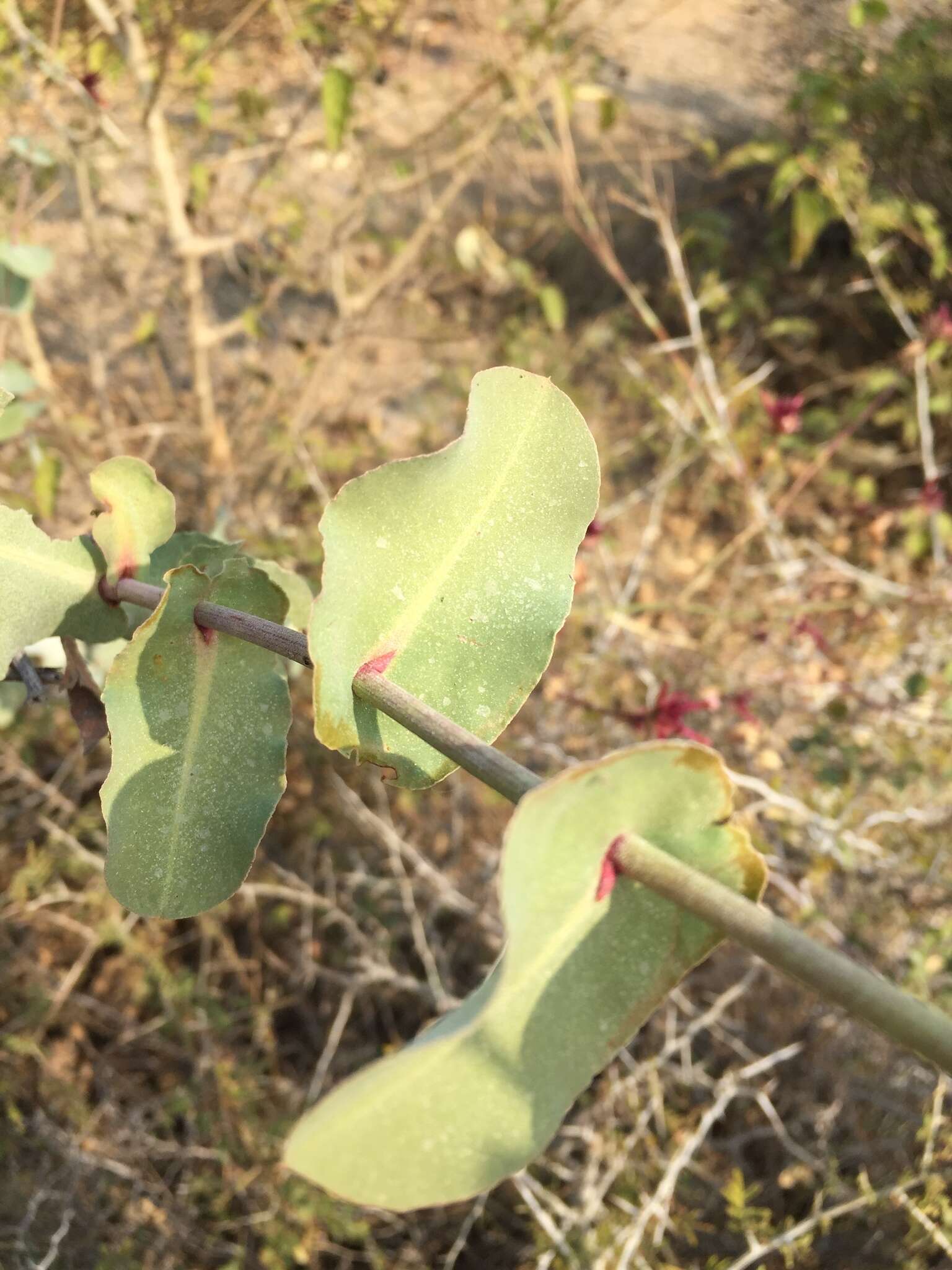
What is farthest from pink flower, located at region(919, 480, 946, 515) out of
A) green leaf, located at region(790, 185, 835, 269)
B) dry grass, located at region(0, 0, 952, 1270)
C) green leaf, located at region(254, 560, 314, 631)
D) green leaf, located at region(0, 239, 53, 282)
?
green leaf, located at region(254, 560, 314, 631)

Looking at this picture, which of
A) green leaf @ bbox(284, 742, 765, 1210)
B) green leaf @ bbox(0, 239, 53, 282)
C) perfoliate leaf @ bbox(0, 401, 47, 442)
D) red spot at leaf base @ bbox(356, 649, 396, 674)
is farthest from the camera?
green leaf @ bbox(0, 239, 53, 282)

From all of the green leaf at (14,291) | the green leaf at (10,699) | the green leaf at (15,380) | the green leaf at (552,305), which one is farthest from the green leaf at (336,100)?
the green leaf at (10,699)

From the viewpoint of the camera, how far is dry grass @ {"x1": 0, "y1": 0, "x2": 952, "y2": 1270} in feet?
5.51

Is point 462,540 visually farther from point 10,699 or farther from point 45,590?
point 10,699

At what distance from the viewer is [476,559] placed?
461 millimetres

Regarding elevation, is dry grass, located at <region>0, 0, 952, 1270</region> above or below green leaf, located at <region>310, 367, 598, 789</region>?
below

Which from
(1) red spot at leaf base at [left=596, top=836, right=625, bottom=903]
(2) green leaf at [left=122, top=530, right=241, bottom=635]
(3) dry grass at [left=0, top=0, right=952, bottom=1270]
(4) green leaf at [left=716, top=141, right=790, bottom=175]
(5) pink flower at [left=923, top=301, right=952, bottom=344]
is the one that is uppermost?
(1) red spot at leaf base at [left=596, top=836, right=625, bottom=903]

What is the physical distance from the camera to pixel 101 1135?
1.83 metres

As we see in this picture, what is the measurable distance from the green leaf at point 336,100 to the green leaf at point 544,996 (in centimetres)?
192

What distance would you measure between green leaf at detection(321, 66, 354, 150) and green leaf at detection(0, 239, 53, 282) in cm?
81

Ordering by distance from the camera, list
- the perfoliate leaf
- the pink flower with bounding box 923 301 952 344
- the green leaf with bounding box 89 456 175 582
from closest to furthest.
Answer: the green leaf with bounding box 89 456 175 582 < the perfoliate leaf < the pink flower with bounding box 923 301 952 344

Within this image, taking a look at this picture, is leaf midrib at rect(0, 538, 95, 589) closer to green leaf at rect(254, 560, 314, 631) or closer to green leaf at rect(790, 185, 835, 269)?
green leaf at rect(254, 560, 314, 631)

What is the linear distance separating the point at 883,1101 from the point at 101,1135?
1466mm

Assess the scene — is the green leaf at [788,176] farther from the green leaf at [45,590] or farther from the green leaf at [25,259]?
the green leaf at [45,590]
